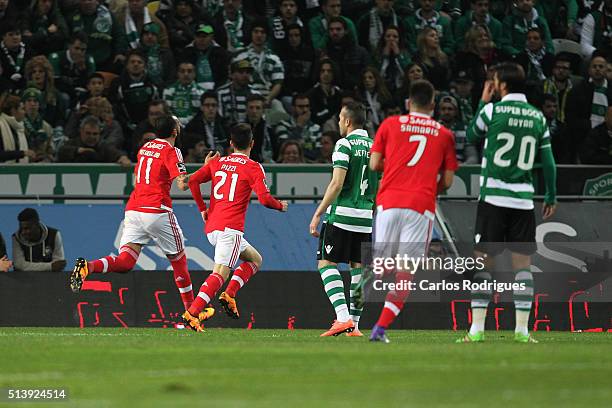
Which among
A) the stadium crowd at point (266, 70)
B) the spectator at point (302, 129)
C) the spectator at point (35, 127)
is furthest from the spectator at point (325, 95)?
the spectator at point (35, 127)

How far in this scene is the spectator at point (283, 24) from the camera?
67.0ft

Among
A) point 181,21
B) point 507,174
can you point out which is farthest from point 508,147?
point 181,21

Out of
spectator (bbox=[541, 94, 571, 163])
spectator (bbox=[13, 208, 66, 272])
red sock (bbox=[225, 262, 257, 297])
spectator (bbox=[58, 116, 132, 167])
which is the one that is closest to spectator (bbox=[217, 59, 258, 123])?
spectator (bbox=[58, 116, 132, 167])

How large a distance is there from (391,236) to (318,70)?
369 inches

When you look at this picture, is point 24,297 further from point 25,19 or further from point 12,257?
point 25,19

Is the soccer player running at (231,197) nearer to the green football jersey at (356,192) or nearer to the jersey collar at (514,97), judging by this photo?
the green football jersey at (356,192)

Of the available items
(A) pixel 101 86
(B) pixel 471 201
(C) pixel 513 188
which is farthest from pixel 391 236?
(A) pixel 101 86

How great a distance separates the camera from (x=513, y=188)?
10852 millimetres

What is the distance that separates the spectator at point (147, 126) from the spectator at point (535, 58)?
20.0ft

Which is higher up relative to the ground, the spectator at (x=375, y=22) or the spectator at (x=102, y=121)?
the spectator at (x=375, y=22)

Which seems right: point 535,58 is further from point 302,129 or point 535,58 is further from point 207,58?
point 207,58

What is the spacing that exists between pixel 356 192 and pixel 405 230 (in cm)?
235

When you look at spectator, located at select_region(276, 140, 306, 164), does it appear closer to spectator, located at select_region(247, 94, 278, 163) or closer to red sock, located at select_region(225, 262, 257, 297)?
spectator, located at select_region(247, 94, 278, 163)

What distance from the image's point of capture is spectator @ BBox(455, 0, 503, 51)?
21312mm
